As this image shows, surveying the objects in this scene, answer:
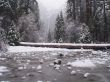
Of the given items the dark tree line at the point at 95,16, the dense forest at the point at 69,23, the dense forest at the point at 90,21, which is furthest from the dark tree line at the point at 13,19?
the dark tree line at the point at 95,16

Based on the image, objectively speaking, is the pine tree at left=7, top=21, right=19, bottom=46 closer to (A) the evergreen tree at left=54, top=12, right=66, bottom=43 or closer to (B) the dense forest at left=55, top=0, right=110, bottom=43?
(B) the dense forest at left=55, top=0, right=110, bottom=43

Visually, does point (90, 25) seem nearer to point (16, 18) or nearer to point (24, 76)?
point (16, 18)

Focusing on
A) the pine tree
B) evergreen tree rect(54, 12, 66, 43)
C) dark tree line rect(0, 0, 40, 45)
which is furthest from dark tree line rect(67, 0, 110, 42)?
the pine tree

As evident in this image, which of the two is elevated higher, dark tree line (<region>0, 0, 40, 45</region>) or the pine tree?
dark tree line (<region>0, 0, 40, 45</region>)

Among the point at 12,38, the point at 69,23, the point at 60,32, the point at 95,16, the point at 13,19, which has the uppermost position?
the point at 95,16

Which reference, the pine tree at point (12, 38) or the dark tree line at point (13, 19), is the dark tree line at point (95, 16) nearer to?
the dark tree line at point (13, 19)

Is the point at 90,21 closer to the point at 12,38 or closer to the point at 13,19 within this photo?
the point at 13,19

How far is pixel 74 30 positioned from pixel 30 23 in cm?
785

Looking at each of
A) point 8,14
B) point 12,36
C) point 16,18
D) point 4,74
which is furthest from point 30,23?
point 4,74

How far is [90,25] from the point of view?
4038 cm

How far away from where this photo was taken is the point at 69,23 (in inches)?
1697

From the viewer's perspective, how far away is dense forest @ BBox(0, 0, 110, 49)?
1190 inches

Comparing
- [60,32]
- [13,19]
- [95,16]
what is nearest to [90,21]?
[95,16]

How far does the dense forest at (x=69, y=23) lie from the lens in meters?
30.2
